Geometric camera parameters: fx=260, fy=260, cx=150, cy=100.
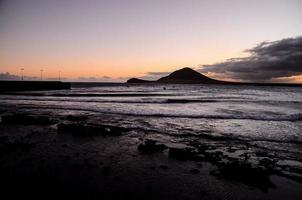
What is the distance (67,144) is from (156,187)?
6648 millimetres

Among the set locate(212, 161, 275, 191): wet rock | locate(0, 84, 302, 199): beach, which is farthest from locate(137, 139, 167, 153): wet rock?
locate(212, 161, 275, 191): wet rock

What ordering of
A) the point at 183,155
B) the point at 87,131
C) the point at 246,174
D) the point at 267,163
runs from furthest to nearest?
1. the point at 87,131
2. the point at 183,155
3. the point at 267,163
4. the point at 246,174

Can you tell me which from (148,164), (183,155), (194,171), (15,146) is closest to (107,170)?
(148,164)

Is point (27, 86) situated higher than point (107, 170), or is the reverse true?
point (27, 86)

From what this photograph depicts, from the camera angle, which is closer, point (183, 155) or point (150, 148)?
point (183, 155)

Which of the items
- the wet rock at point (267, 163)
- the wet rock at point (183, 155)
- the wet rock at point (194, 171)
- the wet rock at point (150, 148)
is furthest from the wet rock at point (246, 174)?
the wet rock at point (150, 148)

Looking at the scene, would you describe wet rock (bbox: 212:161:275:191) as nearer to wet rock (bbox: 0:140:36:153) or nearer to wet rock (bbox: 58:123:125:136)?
wet rock (bbox: 58:123:125:136)

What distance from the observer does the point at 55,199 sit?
6527 mm

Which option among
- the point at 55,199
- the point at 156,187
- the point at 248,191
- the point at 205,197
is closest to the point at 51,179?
the point at 55,199

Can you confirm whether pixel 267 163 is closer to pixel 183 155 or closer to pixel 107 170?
pixel 183 155

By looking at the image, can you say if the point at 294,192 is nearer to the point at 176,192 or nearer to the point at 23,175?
the point at 176,192

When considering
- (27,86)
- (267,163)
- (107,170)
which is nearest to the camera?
(107,170)

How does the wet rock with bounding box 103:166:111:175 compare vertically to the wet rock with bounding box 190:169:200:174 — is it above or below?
above

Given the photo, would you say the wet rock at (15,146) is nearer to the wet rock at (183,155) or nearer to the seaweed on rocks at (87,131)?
the seaweed on rocks at (87,131)
